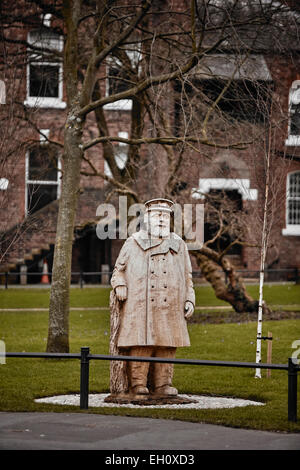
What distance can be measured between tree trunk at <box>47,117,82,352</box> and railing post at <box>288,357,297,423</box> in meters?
6.64

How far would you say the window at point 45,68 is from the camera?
61.7 ft

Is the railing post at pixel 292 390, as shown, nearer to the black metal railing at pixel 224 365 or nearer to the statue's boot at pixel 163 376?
the black metal railing at pixel 224 365

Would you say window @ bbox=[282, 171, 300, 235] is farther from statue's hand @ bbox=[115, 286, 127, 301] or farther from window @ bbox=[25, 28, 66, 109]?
statue's hand @ bbox=[115, 286, 127, 301]

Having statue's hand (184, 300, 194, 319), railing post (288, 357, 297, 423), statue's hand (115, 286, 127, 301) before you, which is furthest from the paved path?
statue's hand (184, 300, 194, 319)

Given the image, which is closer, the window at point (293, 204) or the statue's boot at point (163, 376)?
the statue's boot at point (163, 376)

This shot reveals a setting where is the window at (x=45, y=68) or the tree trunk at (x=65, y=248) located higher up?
the window at (x=45, y=68)

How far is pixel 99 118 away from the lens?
68.2 feet

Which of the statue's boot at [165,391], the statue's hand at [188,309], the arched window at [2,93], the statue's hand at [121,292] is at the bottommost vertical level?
the statue's boot at [165,391]

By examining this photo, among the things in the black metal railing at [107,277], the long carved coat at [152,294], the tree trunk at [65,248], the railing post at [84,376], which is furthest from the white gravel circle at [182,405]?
the black metal railing at [107,277]

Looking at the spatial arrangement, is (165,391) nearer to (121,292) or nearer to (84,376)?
(121,292)

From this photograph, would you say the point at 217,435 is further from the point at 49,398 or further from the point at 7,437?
the point at 49,398

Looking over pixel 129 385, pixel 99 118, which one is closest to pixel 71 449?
pixel 129 385

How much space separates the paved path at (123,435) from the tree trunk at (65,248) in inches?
233

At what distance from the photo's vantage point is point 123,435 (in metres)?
8.15
